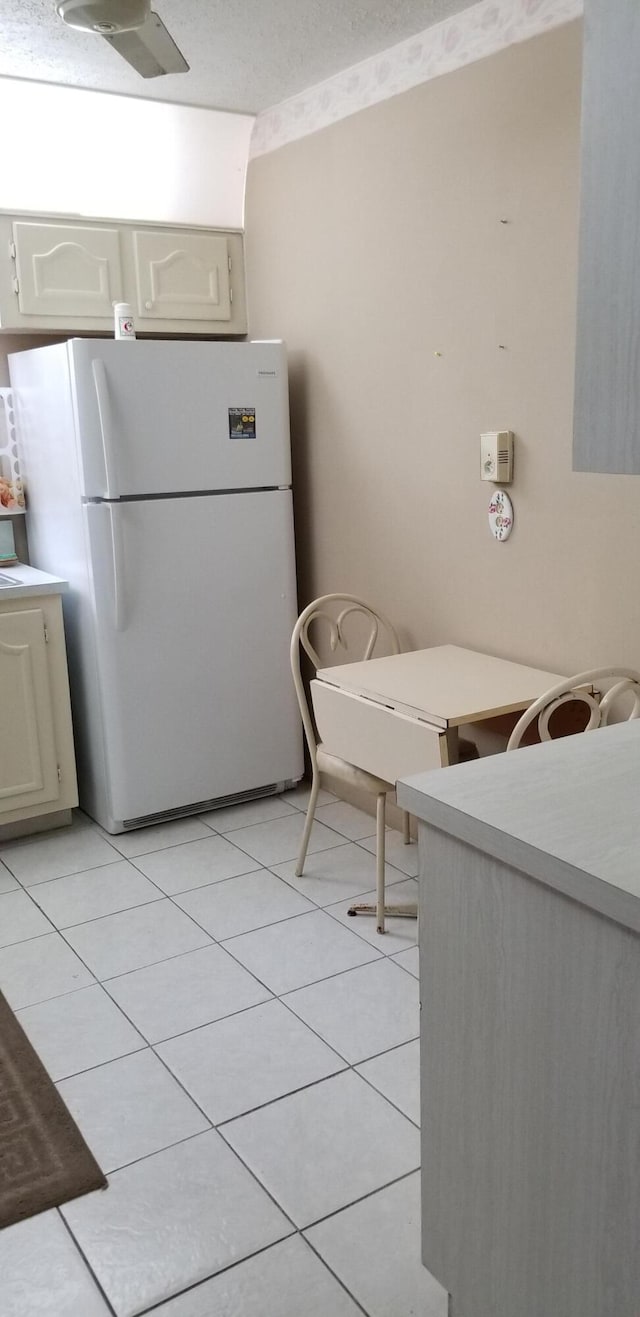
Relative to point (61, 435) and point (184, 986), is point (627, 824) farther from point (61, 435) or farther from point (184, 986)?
point (61, 435)

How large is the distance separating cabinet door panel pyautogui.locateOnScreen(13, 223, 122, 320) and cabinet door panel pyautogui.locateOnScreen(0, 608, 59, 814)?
1019mm

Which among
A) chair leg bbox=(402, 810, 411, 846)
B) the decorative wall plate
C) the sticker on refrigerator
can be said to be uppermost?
the sticker on refrigerator

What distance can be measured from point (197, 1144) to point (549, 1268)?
87cm

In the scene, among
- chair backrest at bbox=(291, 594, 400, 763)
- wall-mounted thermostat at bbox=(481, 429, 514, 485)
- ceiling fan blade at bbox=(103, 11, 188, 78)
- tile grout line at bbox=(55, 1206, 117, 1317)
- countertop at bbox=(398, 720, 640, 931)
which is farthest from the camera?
chair backrest at bbox=(291, 594, 400, 763)

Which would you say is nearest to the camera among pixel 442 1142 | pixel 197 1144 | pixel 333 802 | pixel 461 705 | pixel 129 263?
pixel 442 1142

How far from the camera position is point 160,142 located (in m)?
3.49

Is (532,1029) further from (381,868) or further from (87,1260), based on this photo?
(381,868)

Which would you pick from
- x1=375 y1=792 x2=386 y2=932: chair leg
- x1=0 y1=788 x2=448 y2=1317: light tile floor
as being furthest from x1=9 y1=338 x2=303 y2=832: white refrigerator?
x1=375 y1=792 x2=386 y2=932: chair leg

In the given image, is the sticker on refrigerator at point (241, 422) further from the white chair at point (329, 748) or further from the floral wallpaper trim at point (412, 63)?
the floral wallpaper trim at point (412, 63)

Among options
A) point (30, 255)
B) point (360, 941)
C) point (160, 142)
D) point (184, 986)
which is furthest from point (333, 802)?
point (160, 142)

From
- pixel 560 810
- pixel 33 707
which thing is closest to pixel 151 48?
pixel 560 810

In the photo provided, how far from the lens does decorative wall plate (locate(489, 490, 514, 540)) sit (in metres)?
2.73

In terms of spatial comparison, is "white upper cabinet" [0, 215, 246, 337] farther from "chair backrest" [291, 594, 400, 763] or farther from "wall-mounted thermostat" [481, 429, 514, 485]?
"wall-mounted thermostat" [481, 429, 514, 485]

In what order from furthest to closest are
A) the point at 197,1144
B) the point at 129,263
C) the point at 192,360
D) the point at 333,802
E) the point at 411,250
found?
the point at 333,802, the point at 129,263, the point at 192,360, the point at 411,250, the point at 197,1144
